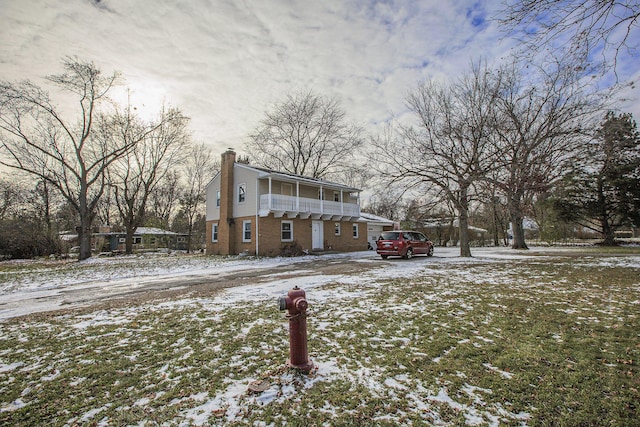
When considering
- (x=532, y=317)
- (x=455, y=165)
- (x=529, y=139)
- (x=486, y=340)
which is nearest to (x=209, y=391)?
(x=486, y=340)

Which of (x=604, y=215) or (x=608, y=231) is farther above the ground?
(x=604, y=215)

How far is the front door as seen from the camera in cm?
2378

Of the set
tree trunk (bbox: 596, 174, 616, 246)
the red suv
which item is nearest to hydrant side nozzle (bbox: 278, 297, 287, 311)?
the red suv

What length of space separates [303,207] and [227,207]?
565 centimetres

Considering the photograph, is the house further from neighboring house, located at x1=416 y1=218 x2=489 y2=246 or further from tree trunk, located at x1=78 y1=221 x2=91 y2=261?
neighboring house, located at x1=416 y1=218 x2=489 y2=246

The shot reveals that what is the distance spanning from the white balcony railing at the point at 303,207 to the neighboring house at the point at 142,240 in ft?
74.9

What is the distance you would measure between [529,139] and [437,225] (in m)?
→ 25.5

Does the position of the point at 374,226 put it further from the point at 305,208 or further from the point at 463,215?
the point at 463,215

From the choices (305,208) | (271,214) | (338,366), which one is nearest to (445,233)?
(305,208)

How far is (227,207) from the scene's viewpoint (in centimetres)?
2261

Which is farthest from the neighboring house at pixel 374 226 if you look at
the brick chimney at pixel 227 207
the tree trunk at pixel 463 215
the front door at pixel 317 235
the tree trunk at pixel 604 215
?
the tree trunk at pixel 604 215

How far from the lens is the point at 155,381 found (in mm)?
3033

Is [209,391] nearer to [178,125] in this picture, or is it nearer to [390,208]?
[390,208]

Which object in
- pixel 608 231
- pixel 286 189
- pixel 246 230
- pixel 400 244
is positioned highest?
pixel 286 189
